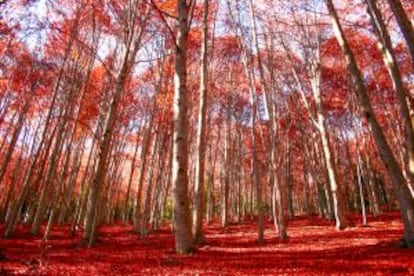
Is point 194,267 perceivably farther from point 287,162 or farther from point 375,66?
point 287,162

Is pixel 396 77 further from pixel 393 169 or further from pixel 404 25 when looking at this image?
pixel 404 25

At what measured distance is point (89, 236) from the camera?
11.4 m

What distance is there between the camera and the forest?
7.99 meters

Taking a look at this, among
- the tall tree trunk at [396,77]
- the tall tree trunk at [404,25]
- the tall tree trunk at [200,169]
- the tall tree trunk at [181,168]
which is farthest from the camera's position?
the tall tree trunk at [200,169]

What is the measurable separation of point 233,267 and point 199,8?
1283 cm

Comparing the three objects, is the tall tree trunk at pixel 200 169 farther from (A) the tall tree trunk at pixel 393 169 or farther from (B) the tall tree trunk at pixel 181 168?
(A) the tall tree trunk at pixel 393 169

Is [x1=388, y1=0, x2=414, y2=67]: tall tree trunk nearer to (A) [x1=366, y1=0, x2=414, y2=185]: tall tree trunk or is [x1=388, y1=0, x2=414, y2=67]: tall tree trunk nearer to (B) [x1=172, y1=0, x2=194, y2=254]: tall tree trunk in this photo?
(A) [x1=366, y1=0, x2=414, y2=185]: tall tree trunk

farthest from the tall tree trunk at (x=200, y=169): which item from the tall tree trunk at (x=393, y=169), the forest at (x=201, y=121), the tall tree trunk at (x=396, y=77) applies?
the tall tree trunk at (x=396, y=77)

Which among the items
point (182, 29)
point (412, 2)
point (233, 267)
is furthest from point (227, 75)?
point (233, 267)

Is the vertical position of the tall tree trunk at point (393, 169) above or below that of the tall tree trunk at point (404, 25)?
below

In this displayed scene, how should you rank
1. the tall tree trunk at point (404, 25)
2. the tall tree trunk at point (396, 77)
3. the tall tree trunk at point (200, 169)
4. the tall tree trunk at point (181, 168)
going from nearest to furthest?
the tall tree trunk at point (404, 25) < the tall tree trunk at point (396, 77) < the tall tree trunk at point (181, 168) < the tall tree trunk at point (200, 169)

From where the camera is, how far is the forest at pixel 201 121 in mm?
7988

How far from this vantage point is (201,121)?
11.9 metres

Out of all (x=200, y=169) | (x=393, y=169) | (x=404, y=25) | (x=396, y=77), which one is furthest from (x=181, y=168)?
(x=396, y=77)
